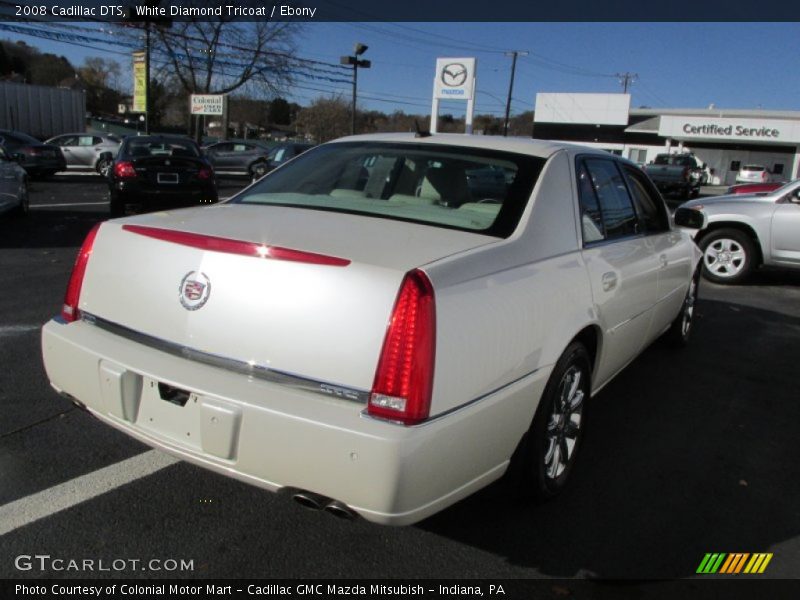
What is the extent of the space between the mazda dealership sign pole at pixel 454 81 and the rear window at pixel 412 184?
2122 centimetres

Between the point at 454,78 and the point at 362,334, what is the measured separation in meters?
24.3

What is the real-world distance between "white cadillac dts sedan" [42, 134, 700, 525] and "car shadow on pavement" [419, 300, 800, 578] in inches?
8.5

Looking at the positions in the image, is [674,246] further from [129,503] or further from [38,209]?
[38,209]

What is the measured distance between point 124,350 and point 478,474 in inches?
53.8

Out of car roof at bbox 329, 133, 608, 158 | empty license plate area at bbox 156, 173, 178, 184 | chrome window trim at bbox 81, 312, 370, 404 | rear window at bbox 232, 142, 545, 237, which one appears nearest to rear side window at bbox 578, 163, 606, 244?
car roof at bbox 329, 133, 608, 158

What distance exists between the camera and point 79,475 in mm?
2936

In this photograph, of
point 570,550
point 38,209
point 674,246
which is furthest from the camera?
point 38,209

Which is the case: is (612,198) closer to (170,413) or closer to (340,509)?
Result: (340,509)

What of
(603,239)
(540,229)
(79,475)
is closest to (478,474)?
(540,229)

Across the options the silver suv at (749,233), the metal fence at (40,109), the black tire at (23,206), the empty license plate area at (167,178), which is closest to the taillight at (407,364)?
the silver suv at (749,233)

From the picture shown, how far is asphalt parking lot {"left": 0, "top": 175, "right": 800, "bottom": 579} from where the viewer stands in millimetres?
2475

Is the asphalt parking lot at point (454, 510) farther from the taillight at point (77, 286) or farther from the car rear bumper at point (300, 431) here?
the taillight at point (77, 286)

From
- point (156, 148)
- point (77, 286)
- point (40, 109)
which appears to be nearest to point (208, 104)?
point (40, 109)

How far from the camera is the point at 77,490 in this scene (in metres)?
2.81
